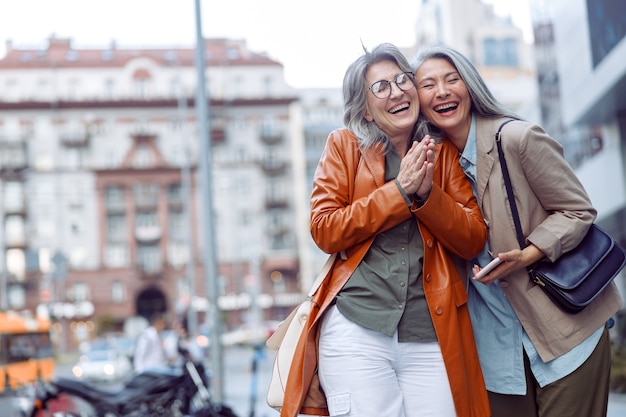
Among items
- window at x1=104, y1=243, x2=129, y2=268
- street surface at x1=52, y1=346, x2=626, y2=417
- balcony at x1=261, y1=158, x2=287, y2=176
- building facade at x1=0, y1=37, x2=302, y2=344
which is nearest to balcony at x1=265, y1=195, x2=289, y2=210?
building facade at x1=0, y1=37, x2=302, y2=344

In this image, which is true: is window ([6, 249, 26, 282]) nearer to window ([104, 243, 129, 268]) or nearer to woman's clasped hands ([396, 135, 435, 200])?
window ([104, 243, 129, 268])

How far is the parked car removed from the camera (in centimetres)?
3397

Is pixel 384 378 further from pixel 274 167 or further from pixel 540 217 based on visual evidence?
pixel 274 167

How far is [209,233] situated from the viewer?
37.7 ft

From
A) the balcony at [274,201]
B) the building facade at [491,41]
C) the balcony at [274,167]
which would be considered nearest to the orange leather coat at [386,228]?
the building facade at [491,41]

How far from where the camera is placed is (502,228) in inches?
125

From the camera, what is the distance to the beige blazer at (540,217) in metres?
3.10

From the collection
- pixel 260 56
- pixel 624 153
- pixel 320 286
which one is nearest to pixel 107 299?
pixel 260 56

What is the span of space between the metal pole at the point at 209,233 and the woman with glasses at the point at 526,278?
8.32m

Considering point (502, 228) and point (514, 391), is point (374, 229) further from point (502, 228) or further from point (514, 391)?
point (514, 391)

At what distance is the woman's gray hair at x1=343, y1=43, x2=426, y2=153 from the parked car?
102 feet

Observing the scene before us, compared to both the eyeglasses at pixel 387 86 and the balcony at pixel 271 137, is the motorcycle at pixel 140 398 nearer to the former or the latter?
the eyeglasses at pixel 387 86

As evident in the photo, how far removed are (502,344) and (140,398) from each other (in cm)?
594

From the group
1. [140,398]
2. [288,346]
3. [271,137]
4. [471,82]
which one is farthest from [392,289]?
[271,137]
